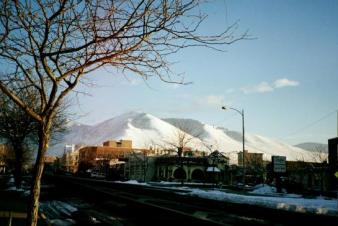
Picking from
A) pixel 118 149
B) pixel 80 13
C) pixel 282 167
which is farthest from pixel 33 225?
pixel 118 149

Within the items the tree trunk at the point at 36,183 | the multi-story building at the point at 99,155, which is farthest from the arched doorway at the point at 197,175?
the tree trunk at the point at 36,183

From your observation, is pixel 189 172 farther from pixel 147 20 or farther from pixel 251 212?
pixel 147 20

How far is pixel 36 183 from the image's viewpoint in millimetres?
7254

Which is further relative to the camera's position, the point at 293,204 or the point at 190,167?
the point at 190,167

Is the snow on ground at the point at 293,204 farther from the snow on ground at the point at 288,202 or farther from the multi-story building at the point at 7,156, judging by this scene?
the multi-story building at the point at 7,156

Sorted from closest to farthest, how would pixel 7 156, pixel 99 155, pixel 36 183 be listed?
pixel 36 183 < pixel 7 156 < pixel 99 155

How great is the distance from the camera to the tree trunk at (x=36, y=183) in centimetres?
709

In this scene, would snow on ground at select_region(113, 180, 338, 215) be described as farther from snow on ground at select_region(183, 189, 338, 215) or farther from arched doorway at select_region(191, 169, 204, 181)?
arched doorway at select_region(191, 169, 204, 181)

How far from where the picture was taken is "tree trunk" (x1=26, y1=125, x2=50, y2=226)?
7086 millimetres

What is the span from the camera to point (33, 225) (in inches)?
279

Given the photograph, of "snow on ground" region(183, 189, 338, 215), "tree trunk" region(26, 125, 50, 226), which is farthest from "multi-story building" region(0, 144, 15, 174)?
"tree trunk" region(26, 125, 50, 226)

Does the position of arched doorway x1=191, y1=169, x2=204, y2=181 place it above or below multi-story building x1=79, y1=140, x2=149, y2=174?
below

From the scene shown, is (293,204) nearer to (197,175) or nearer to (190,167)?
(190,167)

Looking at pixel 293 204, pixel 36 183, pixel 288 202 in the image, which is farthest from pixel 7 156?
pixel 36 183
